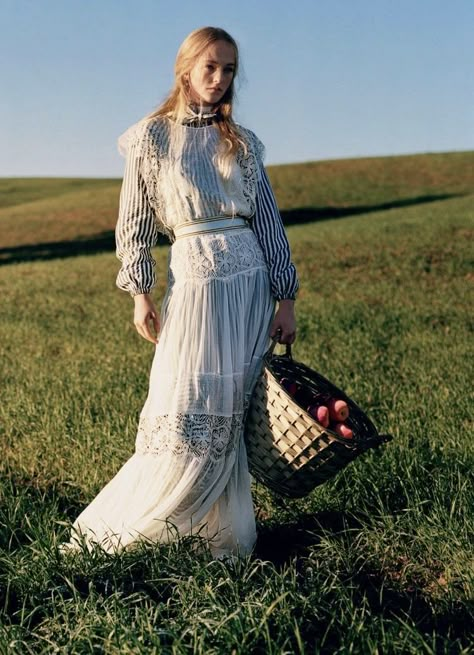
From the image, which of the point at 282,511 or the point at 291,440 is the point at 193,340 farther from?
the point at 282,511

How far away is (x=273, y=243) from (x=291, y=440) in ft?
3.04

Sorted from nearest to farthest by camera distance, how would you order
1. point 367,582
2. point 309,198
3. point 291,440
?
1. point 291,440
2. point 367,582
3. point 309,198

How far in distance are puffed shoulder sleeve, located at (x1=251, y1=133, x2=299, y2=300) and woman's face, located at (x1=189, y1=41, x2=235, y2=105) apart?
1.12 ft

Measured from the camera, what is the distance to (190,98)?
3.71m

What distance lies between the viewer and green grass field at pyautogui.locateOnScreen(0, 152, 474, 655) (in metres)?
2.79

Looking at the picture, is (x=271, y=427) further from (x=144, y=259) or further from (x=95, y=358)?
(x=95, y=358)

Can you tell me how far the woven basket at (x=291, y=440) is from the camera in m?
3.33

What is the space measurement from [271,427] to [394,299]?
8.97 meters

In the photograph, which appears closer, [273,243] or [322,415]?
[322,415]

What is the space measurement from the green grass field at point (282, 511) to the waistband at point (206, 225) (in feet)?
4.40

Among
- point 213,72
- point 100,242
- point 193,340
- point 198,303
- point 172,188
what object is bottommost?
A: point 100,242

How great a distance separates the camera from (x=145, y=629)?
2666 millimetres

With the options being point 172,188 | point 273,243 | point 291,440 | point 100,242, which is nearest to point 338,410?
point 291,440

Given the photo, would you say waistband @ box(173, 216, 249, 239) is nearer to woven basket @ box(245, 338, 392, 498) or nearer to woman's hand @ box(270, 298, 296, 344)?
woman's hand @ box(270, 298, 296, 344)
